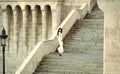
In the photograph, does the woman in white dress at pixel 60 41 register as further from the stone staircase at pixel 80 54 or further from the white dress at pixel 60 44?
the stone staircase at pixel 80 54

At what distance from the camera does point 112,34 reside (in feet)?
37.0

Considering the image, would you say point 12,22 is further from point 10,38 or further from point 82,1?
point 82,1

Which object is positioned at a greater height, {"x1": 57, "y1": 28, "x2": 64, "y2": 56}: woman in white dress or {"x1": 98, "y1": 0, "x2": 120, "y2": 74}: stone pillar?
{"x1": 98, "y1": 0, "x2": 120, "y2": 74}: stone pillar

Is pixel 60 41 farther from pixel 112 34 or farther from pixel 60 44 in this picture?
pixel 112 34

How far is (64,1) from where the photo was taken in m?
30.3

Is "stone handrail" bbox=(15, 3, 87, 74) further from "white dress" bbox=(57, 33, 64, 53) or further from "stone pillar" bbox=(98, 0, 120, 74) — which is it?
"stone pillar" bbox=(98, 0, 120, 74)

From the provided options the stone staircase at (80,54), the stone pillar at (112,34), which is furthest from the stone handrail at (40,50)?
the stone pillar at (112,34)

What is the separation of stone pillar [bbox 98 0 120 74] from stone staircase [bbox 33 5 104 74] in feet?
26.1

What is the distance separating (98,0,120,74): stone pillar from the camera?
1116cm

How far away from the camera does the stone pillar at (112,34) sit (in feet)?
36.6

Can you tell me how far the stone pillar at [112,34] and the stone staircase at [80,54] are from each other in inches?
314

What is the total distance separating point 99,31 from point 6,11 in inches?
334

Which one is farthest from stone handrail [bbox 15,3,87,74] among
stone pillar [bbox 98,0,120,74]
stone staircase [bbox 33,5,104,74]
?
stone pillar [bbox 98,0,120,74]

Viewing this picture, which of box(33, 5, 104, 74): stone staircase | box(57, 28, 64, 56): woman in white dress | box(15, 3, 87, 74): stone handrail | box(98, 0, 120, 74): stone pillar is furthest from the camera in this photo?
box(57, 28, 64, 56): woman in white dress
